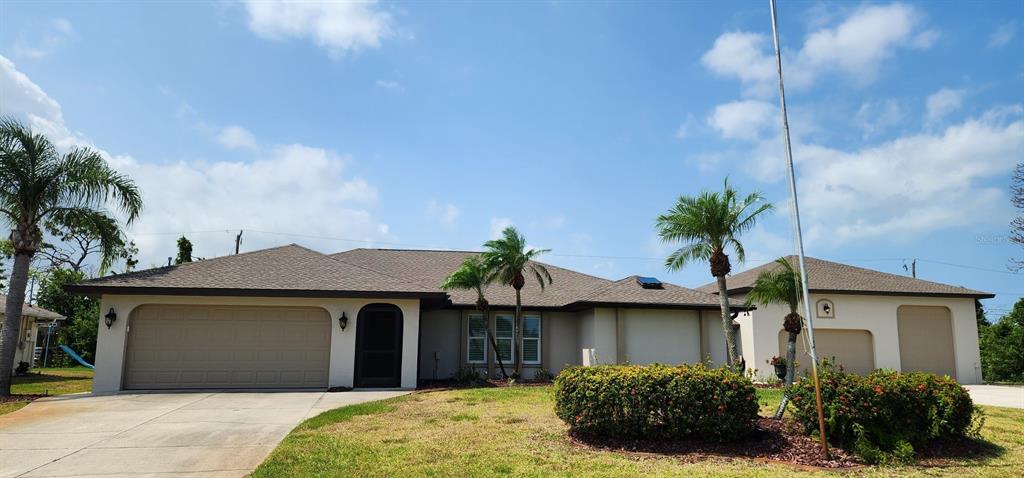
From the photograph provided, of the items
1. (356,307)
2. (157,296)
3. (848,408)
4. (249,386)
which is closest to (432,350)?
(356,307)

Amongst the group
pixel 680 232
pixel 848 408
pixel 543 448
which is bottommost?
pixel 543 448

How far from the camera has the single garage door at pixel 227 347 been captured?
634 inches

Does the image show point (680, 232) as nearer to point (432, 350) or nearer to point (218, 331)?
point (432, 350)

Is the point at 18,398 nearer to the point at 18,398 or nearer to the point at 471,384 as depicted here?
the point at 18,398

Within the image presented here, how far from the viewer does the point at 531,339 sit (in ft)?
68.7

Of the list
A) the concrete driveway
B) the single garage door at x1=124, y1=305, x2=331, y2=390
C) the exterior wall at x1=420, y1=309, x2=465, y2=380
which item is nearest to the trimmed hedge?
the concrete driveway

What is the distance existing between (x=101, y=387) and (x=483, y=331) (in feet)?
35.4

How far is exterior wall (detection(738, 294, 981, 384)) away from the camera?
850 inches

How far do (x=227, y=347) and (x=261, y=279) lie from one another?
1.98m

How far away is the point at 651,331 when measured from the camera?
19.8 metres

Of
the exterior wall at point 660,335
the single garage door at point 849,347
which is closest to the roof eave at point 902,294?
the single garage door at point 849,347

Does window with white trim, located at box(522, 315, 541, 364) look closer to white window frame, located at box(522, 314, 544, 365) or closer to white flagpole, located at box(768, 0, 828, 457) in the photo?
white window frame, located at box(522, 314, 544, 365)

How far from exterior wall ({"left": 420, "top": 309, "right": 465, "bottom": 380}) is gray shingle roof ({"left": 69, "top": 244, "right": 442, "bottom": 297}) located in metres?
3.24

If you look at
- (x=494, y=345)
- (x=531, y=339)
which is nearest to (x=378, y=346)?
(x=494, y=345)
